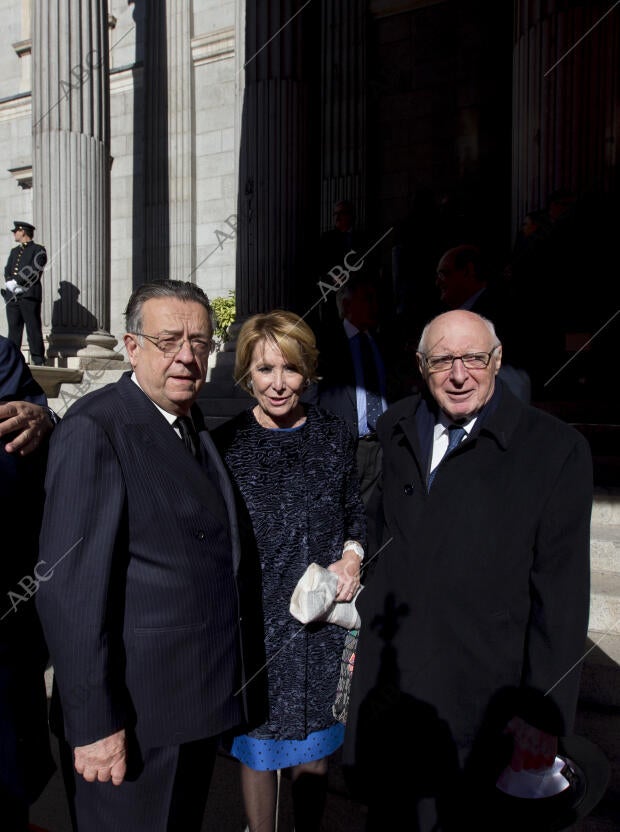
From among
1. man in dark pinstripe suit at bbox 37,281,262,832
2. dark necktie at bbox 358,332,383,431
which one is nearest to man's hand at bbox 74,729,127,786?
man in dark pinstripe suit at bbox 37,281,262,832

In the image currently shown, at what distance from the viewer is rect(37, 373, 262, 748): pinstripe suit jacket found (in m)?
1.61

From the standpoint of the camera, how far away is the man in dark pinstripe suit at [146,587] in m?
1.62

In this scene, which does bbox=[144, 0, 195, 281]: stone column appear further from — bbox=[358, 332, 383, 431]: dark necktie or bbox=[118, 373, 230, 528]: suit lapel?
bbox=[118, 373, 230, 528]: suit lapel

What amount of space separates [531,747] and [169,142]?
47.1 feet

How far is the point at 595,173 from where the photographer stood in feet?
20.8

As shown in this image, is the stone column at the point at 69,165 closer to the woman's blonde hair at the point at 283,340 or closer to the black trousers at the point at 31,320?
the black trousers at the point at 31,320

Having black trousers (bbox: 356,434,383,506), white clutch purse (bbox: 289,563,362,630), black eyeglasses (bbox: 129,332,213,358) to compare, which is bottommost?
white clutch purse (bbox: 289,563,362,630)

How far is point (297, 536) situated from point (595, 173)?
19.1 feet

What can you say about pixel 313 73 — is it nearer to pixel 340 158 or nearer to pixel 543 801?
pixel 340 158

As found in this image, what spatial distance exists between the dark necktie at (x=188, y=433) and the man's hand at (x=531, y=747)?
1222 mm

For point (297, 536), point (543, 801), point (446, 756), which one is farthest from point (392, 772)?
point (297, 536)

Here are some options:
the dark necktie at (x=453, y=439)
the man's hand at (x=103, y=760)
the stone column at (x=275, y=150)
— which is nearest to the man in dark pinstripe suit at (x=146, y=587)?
the man's hand at (x=103, y=760)

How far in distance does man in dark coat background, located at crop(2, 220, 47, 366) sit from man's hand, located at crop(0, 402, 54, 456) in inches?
297

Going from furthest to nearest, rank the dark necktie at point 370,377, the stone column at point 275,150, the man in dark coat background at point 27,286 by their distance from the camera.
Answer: the man in dark coat background at point 27,286
the stone column at point 275,150
the dark necktie at point 370,377
